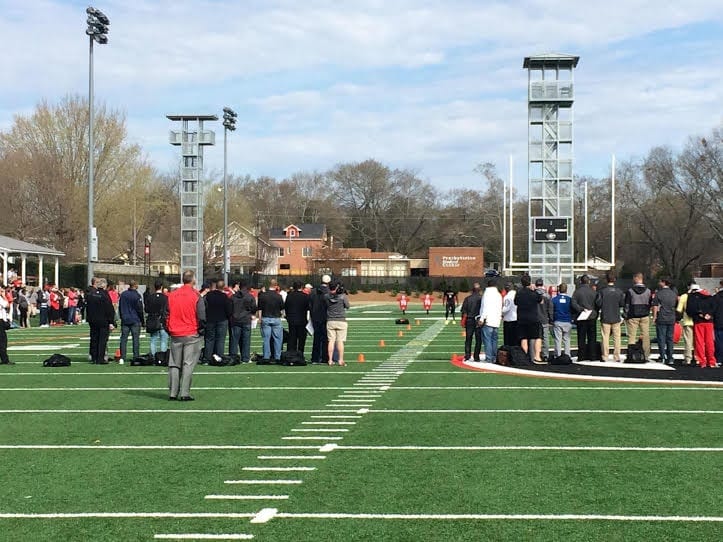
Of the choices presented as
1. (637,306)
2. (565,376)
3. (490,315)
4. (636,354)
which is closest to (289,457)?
(565,376)

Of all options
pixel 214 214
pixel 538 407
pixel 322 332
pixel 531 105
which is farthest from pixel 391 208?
pixel 538 407

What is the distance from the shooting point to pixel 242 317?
62.0ft

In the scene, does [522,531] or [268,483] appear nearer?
[522,531]

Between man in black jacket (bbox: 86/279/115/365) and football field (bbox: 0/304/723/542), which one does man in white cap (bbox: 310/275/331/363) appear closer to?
football field (bbox: 0/304/723/542)

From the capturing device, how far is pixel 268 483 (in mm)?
7504

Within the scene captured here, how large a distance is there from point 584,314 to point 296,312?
542cm

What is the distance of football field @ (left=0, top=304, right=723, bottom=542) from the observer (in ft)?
20.4

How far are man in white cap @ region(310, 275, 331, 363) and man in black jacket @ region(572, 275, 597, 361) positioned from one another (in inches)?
187

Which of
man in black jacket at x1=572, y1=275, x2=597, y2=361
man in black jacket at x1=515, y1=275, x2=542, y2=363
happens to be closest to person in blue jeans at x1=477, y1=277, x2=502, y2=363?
man in black jacket at x1=515, y1=275, x2=542, y2=363

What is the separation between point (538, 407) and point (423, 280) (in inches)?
2674

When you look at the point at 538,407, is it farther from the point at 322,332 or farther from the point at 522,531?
the point at 322,332

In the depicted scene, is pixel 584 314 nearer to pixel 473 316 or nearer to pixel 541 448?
pixel 473 316

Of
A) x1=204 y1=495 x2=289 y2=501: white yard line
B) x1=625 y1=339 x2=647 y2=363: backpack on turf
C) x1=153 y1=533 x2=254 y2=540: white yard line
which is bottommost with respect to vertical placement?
x1=204 y1=495 x2=289 y2=501: white yard line

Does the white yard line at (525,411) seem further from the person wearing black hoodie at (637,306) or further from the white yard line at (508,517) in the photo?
the person wearing black hoodie at (637,306)
